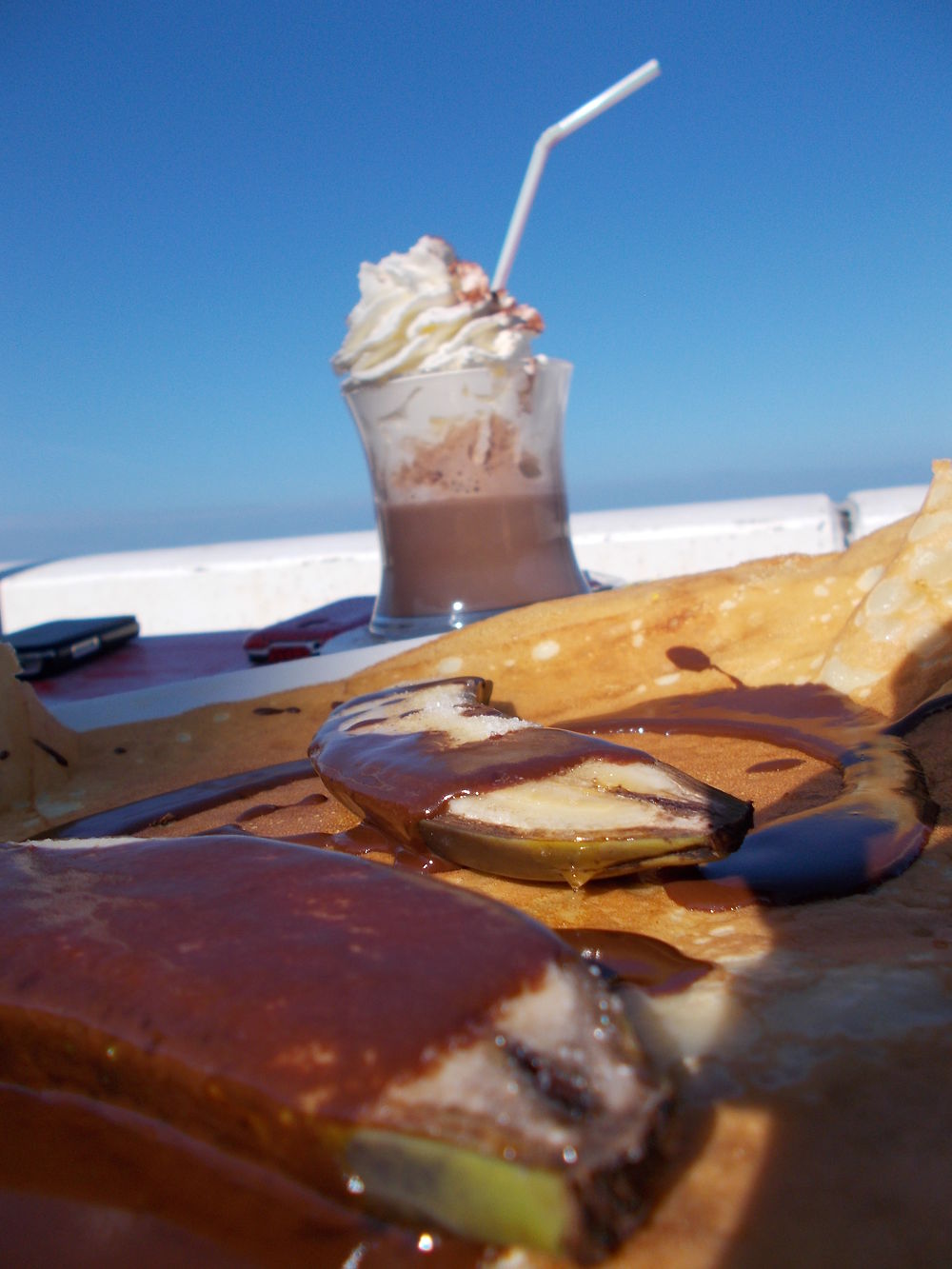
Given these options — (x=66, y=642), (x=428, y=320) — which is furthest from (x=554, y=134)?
(x=66, y=642)

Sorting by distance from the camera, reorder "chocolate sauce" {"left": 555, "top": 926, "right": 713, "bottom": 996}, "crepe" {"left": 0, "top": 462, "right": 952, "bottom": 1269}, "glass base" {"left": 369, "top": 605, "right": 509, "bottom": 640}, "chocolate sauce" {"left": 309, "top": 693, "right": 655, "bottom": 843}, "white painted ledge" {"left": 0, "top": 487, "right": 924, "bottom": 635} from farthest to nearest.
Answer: "white painted ledge" {"left": 0, "top": 487, "right": 924, "bottom": 635}, "glass base" {"left": 369, "top": 605, "right": 509, "bottom": 640}, "chocolate sauce" {"left": 309, "top": 693, "right": 655, "bottom": 843}, "chocolate sauce" {"left": 555, "top": 926, "right": 713, "bottom": 996}, "crepe" {"left": 0, "top": 462, "right": 952, "bottom": 1269}

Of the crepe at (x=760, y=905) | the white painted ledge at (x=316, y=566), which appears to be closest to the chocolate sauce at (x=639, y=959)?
the crepe at (x=760, y=905)

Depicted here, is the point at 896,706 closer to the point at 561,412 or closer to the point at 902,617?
the point at 902,617

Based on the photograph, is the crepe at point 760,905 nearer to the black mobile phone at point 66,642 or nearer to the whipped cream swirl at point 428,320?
the whipped cream swirl at point 428,320

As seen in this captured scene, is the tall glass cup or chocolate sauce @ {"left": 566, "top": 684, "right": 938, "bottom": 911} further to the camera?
the tall glass cup

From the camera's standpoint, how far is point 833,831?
0.49 metres

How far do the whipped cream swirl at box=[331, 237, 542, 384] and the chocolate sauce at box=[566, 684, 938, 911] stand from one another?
3.24ft

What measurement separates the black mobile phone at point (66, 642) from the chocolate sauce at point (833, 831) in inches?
54.5

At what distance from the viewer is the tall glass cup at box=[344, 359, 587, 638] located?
1.55 meters

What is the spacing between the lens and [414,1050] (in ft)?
0.85

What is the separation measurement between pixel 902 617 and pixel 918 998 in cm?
52

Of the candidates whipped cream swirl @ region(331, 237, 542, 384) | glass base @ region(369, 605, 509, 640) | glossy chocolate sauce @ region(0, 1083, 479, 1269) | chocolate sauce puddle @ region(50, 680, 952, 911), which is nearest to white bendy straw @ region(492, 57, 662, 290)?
whipped cream swirl @ region(331, 237, 542, 384)

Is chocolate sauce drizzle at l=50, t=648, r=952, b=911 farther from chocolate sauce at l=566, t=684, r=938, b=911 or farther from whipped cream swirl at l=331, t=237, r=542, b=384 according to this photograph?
whipped cream swirl at l=331, t=237, r=542, b=384

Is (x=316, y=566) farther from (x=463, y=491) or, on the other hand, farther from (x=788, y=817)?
(x=788, y=817)
